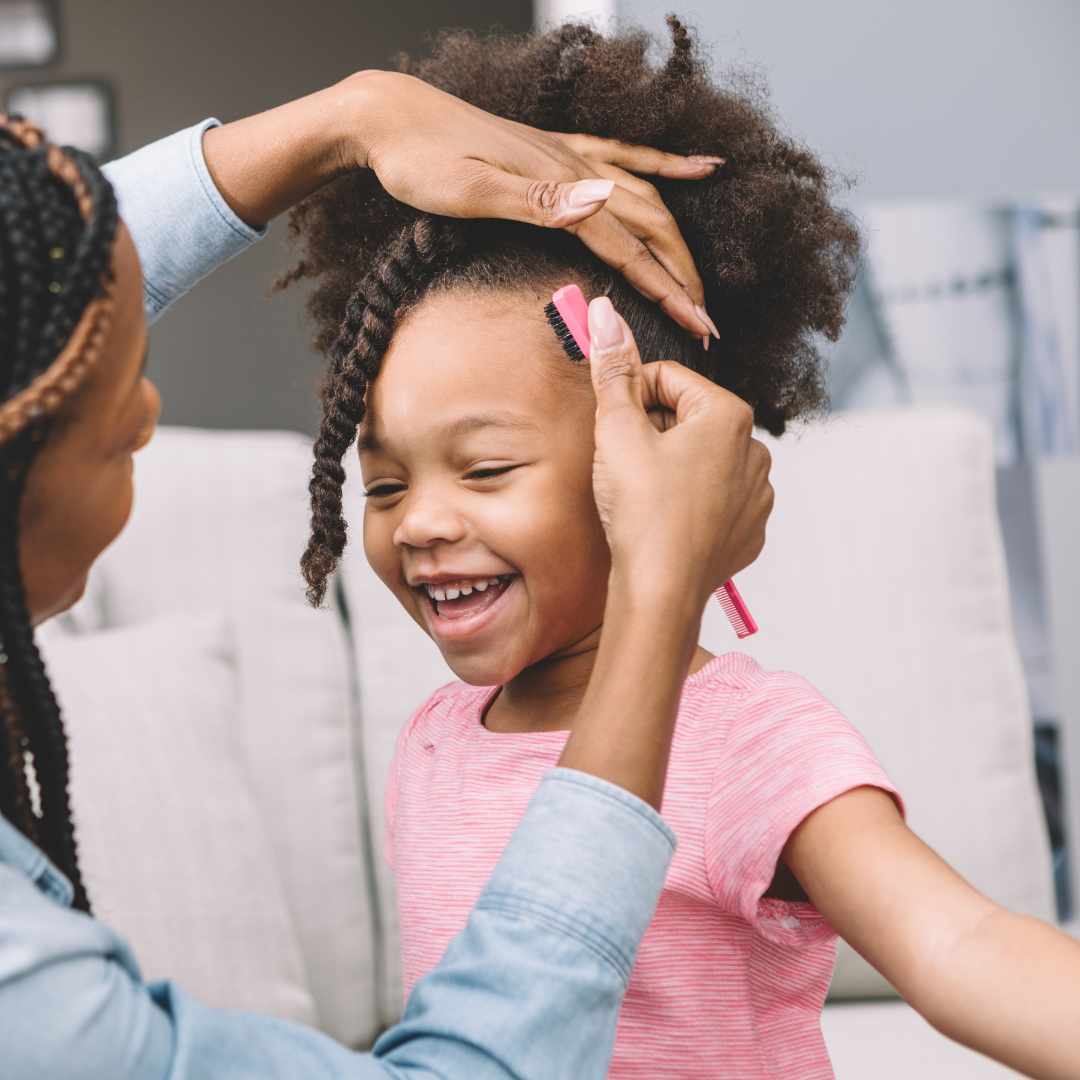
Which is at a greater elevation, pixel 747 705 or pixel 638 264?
pixel 638 264

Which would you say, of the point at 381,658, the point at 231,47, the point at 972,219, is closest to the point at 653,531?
the point at 381,658

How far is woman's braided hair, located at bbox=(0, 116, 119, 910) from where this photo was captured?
575mm

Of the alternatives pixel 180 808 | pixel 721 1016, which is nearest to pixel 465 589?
pixel 721 1016

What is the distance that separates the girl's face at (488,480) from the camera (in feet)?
2.85

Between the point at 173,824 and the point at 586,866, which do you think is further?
the point at 173,824

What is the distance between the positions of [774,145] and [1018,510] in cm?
118

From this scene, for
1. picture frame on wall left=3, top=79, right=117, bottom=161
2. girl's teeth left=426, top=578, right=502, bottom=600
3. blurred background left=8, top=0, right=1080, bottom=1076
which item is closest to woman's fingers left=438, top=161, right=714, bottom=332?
girl's teeth left=426, top=578, right=502, bottom=600

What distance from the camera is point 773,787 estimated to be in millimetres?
778

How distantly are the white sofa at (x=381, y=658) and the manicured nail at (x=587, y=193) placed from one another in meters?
0.78

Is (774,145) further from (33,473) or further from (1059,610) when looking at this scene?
(1059,610)

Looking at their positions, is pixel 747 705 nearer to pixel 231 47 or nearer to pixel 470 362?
pixel 470 362

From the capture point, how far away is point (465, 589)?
2.93 ft

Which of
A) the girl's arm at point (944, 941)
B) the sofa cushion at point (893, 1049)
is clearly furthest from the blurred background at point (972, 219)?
the girl's arm at point (944, 941)

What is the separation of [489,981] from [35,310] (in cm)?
36
